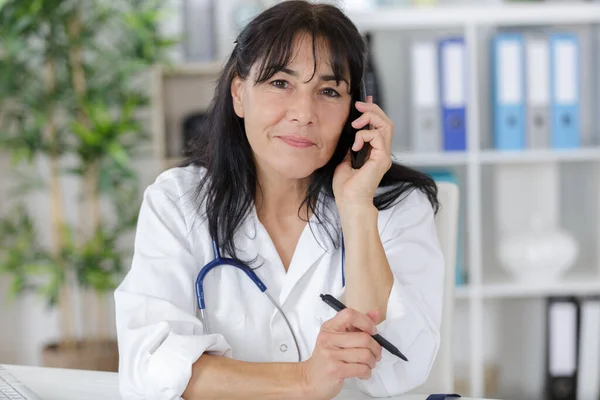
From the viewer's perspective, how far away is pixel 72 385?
4.54 ft

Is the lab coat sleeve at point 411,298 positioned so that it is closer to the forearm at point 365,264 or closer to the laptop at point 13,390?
the forearm at point 365,264

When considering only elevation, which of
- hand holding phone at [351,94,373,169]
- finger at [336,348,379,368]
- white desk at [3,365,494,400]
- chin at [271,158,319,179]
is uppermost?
hand holding phone at [351,94,373,169]

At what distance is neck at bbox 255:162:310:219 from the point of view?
1646 mm

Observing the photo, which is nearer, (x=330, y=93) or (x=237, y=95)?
(x=330, y=93)

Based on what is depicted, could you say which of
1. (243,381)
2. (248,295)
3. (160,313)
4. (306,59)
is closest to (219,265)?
(248,295)

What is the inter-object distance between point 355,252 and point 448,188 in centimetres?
29

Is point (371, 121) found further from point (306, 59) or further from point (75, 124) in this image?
point (75, 124)

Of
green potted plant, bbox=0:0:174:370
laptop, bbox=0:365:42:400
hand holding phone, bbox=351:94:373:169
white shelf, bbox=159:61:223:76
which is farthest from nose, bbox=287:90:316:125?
white shelf, bbox=159:61:223:76

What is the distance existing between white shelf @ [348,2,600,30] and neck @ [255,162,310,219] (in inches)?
54.4

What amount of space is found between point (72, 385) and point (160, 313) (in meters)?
0.18

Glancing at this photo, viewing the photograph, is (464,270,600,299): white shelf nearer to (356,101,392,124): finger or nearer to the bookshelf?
the bookshelf

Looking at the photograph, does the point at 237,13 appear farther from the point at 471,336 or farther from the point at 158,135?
the point at 471,336

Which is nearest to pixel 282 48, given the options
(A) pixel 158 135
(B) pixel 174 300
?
(B) pixel 174 300

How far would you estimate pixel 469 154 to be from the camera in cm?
296
